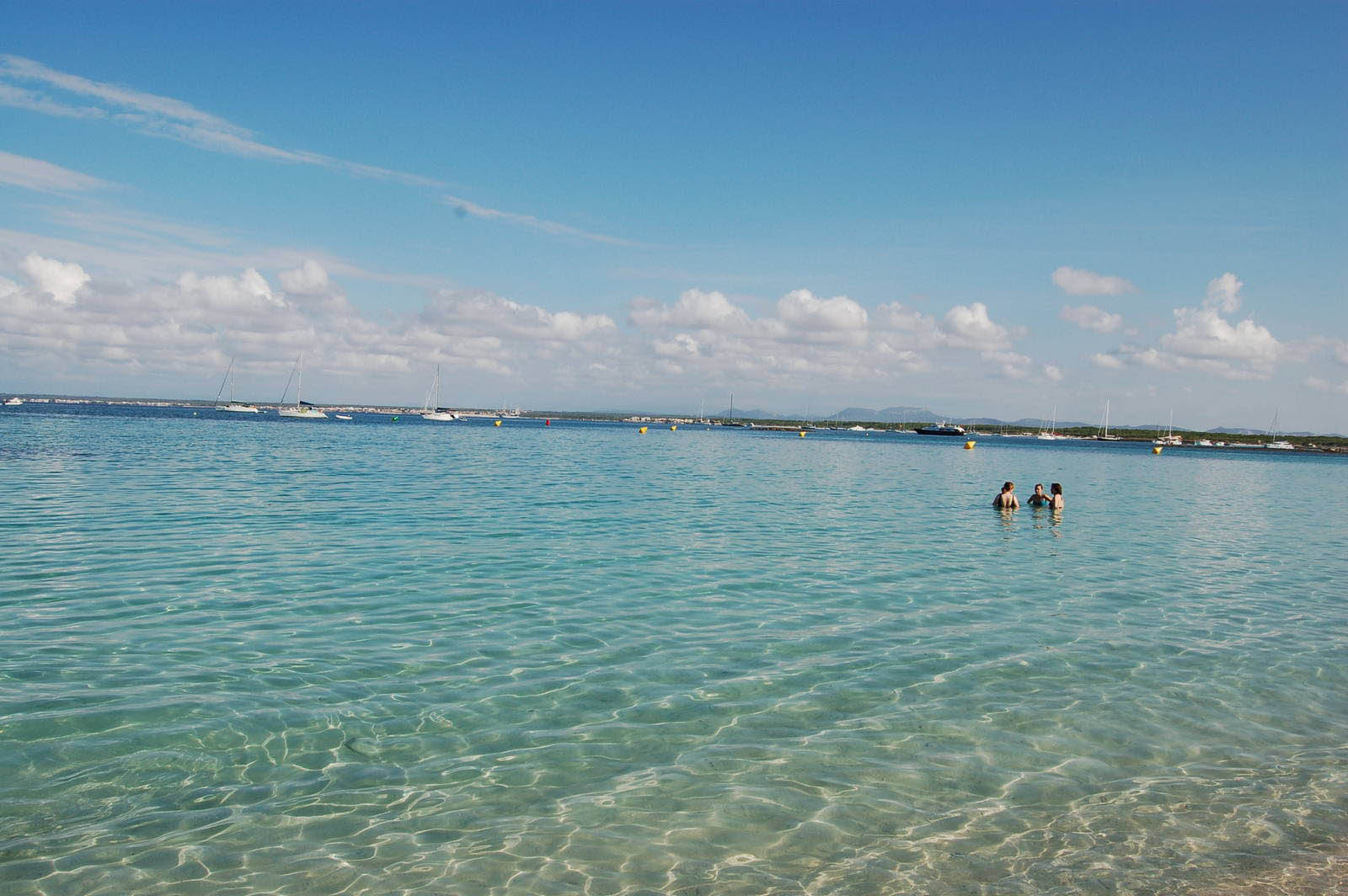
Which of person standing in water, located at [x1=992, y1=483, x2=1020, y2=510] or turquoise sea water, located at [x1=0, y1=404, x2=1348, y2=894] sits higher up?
person standing in water, located at [x1=992, y1=483, x2=1020, y2=510]

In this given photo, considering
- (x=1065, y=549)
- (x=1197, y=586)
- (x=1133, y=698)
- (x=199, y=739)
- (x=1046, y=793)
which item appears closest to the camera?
(x=1046, y=793)

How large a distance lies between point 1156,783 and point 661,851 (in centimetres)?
547

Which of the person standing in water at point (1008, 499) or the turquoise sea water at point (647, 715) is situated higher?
the person standing in water at point (1008, 499)

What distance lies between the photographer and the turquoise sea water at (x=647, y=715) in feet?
23.1

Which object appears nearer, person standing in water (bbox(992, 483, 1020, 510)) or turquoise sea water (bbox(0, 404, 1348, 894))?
turquoise sea water (bbox(0, 404, 1348, 894))

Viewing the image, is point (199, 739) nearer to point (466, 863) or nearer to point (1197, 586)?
point (466, 863)

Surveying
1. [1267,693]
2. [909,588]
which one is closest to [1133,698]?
[1267,693]

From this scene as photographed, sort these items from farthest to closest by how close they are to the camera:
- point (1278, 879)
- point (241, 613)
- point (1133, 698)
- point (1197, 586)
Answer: point (1197, 586), point (241, 613), point (1133, 698), point (1278, 879)

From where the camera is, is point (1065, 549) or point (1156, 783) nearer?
point (1156, 783)

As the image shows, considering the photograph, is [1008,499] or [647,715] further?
Result: [1008,499]

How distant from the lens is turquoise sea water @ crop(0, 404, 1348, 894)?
23.1ft

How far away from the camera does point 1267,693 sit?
1165cm

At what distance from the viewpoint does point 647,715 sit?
10.2m

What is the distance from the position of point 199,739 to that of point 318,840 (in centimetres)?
283
